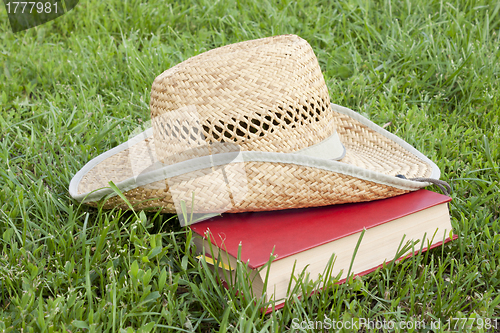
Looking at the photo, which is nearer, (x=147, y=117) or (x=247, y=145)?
(x=247, y=145)

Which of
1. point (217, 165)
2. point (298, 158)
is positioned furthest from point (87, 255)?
point (298, 158)

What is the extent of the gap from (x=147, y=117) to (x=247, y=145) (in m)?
1.40

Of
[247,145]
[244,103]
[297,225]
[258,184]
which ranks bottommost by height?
[297,225]

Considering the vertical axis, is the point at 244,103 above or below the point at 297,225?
above

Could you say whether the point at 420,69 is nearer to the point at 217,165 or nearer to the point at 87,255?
the point at 217,165

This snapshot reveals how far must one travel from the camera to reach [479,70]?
304cm

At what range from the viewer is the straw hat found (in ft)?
5.20

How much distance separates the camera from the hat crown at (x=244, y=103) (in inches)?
63.7

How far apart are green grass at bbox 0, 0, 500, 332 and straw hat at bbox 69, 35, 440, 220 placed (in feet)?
0.66

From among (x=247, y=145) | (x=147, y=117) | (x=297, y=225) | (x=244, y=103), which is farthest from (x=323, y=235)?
(x=147, y=117)

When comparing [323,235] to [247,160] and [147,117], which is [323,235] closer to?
[247,160]

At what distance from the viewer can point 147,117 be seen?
285 cm

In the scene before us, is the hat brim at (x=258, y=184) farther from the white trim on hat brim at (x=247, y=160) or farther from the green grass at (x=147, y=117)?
the green grass at (x=147, y=117)

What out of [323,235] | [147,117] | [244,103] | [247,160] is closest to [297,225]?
Result: [323,235]
